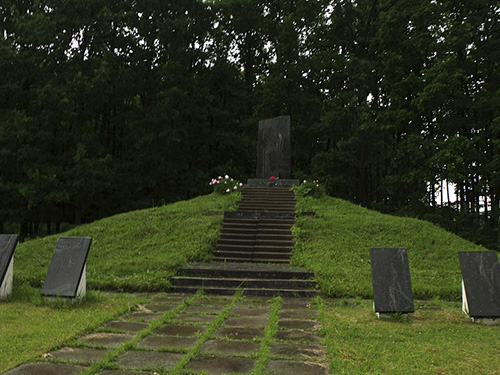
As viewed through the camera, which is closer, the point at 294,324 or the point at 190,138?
the point at 294,324

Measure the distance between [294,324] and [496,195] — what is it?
18.7 m

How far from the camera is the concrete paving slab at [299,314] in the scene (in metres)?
6.14

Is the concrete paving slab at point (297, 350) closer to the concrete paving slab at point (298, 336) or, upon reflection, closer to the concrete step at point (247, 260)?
the concrete paving slab at point (298, 336)

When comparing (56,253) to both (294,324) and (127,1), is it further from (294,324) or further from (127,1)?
(127,1)

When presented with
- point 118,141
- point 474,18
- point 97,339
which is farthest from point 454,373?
point 118,141

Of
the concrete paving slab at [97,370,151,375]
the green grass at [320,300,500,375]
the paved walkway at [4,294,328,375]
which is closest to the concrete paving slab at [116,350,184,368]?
the paved walkway at [4,294,328,375]

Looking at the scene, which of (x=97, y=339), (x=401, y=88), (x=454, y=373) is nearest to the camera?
(x=454, y=373)

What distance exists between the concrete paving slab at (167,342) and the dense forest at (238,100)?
51.1ft

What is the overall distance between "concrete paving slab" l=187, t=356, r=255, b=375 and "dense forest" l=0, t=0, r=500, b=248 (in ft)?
54.1

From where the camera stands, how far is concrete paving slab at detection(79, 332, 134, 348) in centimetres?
475

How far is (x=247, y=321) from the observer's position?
586 centimetres

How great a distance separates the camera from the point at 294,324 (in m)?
5.72

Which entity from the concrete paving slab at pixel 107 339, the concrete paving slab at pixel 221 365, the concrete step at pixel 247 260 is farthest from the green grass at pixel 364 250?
the concrete paving slab at pixel 107 339

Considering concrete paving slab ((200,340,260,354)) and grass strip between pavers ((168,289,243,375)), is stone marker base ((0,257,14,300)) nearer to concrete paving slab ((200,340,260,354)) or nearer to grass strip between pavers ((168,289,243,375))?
grass strip between pavers ((168,289,243,375))
